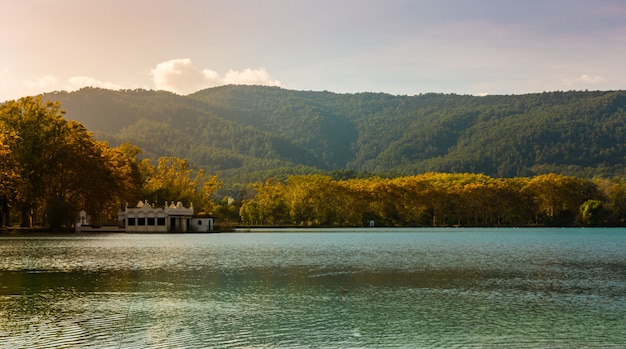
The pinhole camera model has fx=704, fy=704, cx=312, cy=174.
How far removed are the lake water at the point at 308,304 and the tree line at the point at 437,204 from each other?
99.5m

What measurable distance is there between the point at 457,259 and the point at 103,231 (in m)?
75.6

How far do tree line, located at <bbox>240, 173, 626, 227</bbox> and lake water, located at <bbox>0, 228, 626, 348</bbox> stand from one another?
99.5 metres

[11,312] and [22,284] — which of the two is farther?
[22,284]

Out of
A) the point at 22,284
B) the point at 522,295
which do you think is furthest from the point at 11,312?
the point at 522,295

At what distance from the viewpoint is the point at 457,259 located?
53.2 meters

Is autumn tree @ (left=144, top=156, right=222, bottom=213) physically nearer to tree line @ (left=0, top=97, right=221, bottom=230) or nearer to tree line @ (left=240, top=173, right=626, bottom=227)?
tree line @ (left=240, top=173, right=626, bottom=227)

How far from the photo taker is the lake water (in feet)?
67.6

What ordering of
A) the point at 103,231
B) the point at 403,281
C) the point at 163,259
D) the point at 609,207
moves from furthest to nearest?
the point at 609,207 → the point at 103,231 → the point at 163,259 → the point at 403,281

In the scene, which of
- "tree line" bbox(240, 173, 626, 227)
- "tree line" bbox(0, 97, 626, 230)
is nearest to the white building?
"tree line" bbox(0, 97, 626, 230)

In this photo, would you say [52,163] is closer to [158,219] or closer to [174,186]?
[158,219]

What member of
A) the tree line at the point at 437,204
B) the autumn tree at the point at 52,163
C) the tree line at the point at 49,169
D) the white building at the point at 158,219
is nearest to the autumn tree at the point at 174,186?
the white building at the point at 158,219

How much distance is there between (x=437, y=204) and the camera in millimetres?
152000

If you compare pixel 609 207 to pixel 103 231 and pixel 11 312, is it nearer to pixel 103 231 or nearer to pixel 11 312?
pixel 103 231

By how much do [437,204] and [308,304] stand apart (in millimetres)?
127411
